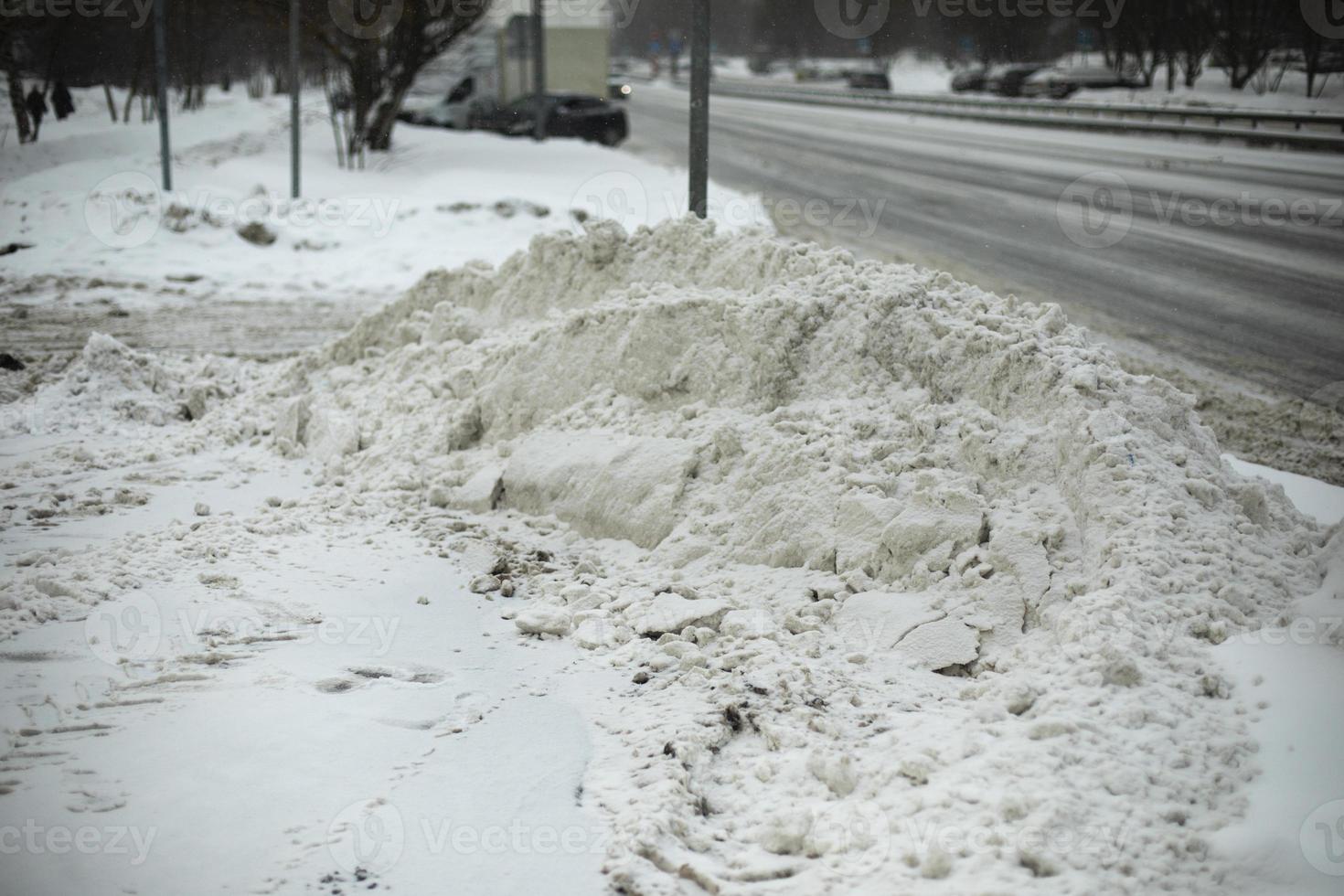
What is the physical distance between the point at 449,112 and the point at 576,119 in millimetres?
3071

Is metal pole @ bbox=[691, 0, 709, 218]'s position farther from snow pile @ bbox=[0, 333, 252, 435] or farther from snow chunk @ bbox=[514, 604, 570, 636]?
snow chunk @ bbox=[514, 604, 570, 636]

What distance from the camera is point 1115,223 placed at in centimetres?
1374

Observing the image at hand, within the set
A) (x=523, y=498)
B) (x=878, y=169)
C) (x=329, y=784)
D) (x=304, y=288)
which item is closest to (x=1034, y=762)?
(x=329, y=784)

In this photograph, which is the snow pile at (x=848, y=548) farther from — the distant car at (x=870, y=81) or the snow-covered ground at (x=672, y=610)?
the distant car at (x=870, y=81)

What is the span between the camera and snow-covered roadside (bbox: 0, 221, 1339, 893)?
9.36 ft

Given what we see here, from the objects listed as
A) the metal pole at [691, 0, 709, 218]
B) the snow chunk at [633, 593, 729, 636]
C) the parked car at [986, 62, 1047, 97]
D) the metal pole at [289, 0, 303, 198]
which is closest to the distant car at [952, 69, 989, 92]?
the parked car at [986, 62, 1047, 97]

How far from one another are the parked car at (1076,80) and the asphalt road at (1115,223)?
6237 mm

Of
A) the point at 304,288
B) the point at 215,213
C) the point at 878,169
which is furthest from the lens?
the point at 878,169

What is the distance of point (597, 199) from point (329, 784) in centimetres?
1194

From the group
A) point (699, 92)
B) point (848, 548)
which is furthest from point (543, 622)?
point (699, 92)

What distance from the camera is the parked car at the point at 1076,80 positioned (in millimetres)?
30577

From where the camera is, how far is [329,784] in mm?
3082

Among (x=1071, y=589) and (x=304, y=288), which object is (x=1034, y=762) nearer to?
(x=1071, y=589)

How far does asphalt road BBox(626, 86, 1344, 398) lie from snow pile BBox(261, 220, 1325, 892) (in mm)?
3820
